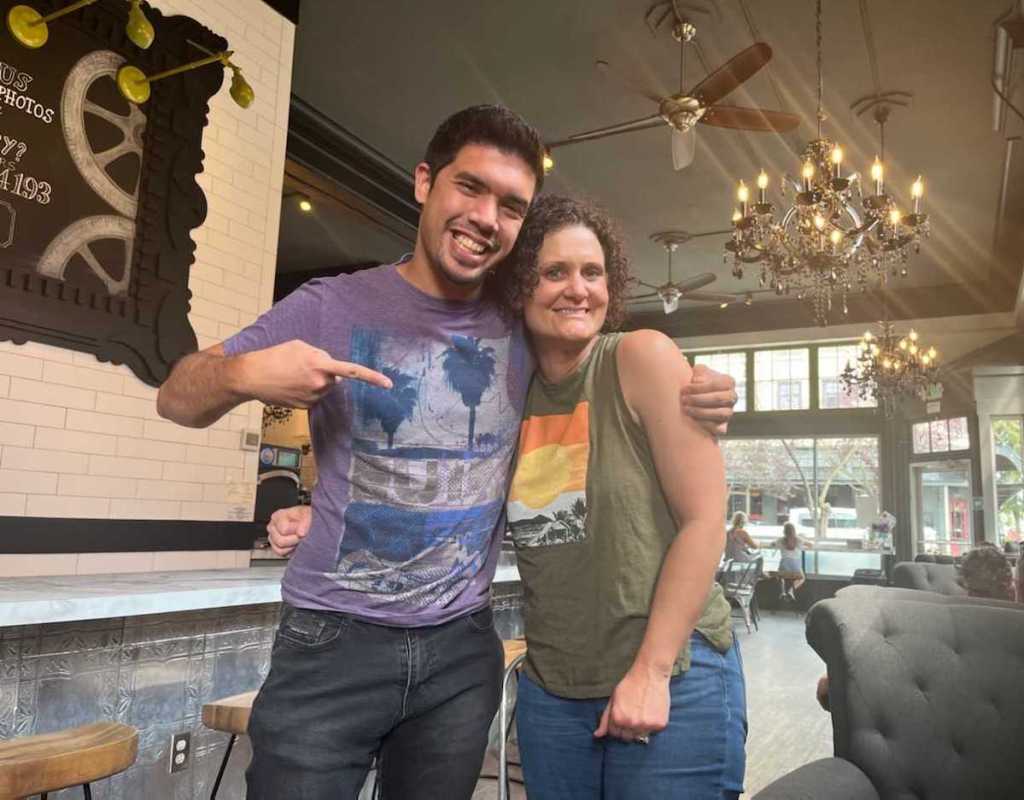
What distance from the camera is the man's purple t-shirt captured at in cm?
116

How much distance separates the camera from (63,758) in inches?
63.3

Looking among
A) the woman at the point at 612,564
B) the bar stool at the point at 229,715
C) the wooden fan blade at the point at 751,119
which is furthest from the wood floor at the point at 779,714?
the wooden fan blade at the point at 751,119

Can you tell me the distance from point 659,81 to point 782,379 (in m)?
8.01

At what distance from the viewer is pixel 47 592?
1975 millimetres

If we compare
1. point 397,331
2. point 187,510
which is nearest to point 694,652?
point 397,331

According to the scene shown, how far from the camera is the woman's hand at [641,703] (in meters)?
1.03

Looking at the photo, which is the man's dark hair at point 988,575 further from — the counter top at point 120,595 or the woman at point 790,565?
the woman at point 790,565

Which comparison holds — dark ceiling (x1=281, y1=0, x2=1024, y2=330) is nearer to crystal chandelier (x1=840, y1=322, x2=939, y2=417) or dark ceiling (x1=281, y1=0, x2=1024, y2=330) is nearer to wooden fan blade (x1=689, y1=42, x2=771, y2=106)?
wooden fan blade (x1=689, y1=42, x2=771, y2=106)

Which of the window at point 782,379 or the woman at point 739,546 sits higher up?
the window at point 782,379

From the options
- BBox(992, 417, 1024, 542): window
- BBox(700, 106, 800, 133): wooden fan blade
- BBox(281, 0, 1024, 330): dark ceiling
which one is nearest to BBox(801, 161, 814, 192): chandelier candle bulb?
BBox(700, 106, 800, 133): wooden fan blade

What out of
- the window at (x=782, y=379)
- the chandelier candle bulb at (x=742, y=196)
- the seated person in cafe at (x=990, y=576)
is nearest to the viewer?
the seated person in cafe at (x=990, y=576)

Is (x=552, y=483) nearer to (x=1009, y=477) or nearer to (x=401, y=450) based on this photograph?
(x=401, y=450)

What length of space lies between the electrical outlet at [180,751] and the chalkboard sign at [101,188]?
154 centimetres

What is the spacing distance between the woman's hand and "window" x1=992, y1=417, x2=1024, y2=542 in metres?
10.8
